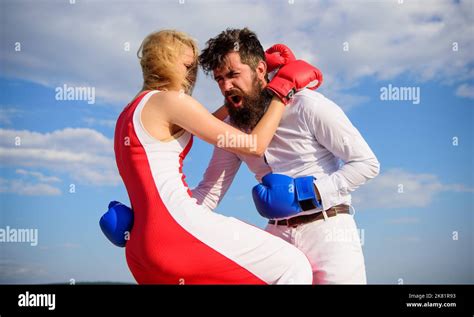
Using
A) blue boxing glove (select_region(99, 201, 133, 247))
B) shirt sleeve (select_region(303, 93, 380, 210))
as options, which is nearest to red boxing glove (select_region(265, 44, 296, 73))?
shirt sleeve (select_region(303, 93, 380, 210))

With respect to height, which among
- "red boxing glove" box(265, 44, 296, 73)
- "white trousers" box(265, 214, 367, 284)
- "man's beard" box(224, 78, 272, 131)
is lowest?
"white trousers" box(265, 214, 367, 284)

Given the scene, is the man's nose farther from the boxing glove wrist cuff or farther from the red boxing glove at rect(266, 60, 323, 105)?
the boxing glove wrist cuff

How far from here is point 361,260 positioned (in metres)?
4.12

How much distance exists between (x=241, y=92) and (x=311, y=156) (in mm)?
809

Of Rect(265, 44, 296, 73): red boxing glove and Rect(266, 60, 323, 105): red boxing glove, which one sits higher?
Rect(265, 44, 296, 73): red boxing glove

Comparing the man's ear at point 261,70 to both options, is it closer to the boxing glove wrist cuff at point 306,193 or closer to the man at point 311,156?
the man at point 311,156

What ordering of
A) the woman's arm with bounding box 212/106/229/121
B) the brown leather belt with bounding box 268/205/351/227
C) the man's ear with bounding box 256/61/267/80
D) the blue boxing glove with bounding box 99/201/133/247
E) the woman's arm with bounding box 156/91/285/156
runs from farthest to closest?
the woman's arm with bounding box 212/106/229/121
the man's ear with bounding box 256/61/267/80
the brown leather belt with bounding box 268/205/351/227
the blue boxing glove with bounding box 99/201/133/247
the woman's arm with bounding box 156/91/285/156

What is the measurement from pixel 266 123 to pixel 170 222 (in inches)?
41.5

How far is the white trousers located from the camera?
13.0 ft

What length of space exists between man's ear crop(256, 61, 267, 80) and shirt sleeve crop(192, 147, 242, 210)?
0.76 metres

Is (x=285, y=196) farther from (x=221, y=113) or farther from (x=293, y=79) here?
(x=221, y=113)

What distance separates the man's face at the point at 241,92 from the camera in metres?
4.43

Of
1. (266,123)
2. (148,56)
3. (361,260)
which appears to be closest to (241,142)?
(266,123)
